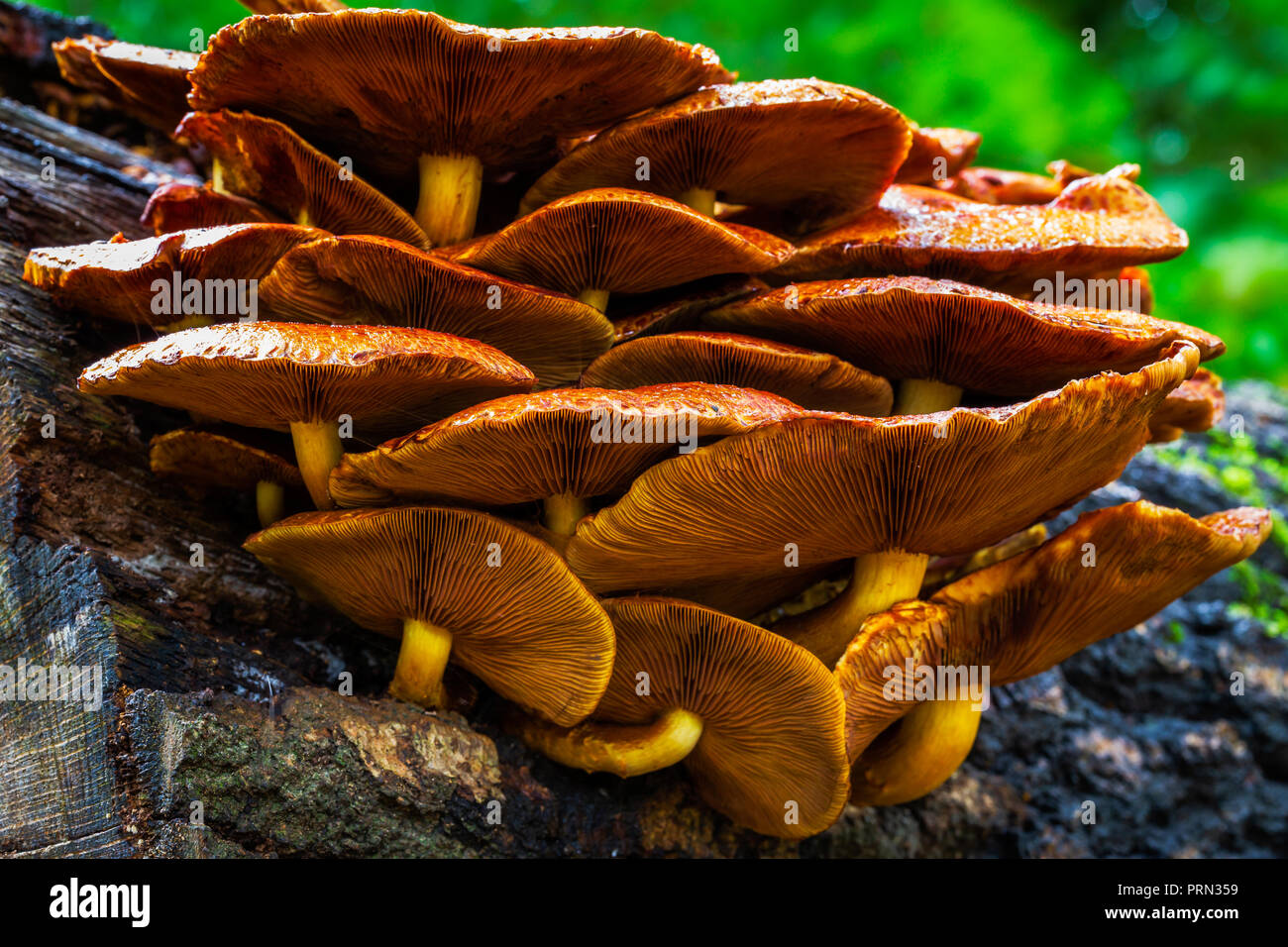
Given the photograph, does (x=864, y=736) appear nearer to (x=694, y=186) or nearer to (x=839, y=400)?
(x=839, y=400)

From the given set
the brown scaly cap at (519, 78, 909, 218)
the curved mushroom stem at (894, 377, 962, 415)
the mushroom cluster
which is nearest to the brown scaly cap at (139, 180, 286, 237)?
the mushroom cluster

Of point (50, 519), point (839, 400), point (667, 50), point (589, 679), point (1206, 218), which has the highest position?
point (1206, 218)

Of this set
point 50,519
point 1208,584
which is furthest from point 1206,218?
point 50,519

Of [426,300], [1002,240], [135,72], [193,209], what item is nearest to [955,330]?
[1002,240]

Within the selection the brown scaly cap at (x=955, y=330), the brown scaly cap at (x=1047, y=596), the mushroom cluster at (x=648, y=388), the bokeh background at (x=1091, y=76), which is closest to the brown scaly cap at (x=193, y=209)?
the mushroom cluster at (x=648, y=388)

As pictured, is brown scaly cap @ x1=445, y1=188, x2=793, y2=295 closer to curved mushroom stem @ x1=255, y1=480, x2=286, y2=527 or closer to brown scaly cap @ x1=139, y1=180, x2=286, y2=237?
brown scaly cap @ x1=139, y1=180, x2=286, y2=237

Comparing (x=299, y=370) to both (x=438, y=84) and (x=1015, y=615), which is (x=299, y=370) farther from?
(x=1015, y=615)

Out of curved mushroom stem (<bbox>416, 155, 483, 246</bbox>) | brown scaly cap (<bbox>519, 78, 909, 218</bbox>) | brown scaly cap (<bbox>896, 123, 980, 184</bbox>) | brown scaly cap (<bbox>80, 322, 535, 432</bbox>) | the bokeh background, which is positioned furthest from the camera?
the bokeh background
